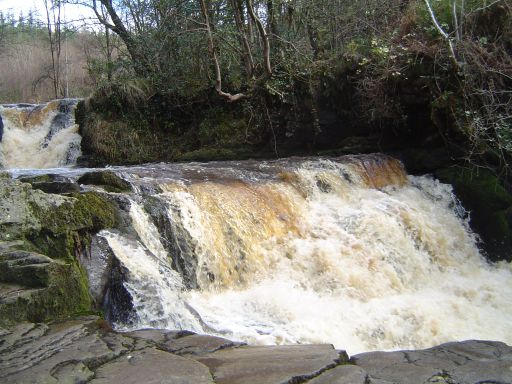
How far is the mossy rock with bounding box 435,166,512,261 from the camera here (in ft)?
27.9

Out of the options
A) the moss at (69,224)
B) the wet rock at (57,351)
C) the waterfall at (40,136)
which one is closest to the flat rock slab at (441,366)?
the wet rock at (57,351)

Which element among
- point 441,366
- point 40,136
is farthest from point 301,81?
point 441,366

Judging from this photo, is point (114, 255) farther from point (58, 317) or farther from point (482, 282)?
point (482, 282)

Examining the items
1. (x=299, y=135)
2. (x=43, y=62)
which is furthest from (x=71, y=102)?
(x=43, y=62)

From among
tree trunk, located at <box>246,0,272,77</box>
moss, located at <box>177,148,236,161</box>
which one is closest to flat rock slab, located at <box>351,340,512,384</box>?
tree trunk, located at <box>246,0,272,77</box>

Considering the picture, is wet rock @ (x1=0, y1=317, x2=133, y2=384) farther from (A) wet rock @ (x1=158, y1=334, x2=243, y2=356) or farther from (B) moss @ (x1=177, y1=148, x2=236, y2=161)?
(B) moss @ (x1=177, y1=148, x2=236, y2=161)

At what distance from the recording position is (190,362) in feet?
9.09

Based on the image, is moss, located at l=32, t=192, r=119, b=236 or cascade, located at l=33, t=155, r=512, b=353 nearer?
moss, located at l=32, t=192, r=119, b=236

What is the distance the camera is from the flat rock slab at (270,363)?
8.49 feet

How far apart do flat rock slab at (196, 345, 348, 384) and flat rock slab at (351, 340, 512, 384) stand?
0.28 metres

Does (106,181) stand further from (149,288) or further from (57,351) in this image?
(57,351)

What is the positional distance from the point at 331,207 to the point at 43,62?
22.2 m

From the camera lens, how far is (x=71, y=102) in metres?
13.4

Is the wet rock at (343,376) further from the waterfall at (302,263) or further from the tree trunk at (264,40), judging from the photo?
the tree trunk at (264,40)
